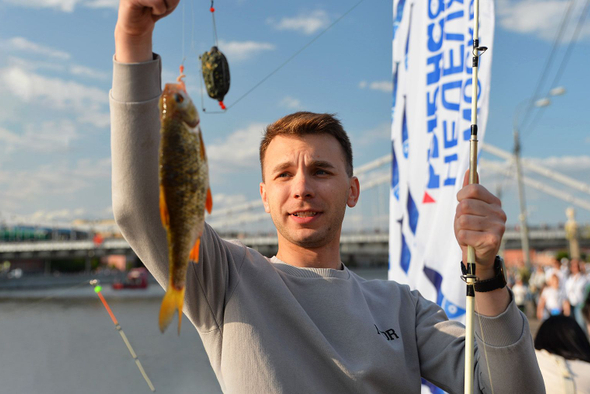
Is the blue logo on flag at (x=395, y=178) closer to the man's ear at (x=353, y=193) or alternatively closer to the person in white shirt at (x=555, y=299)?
the man's ear at (x=353, y=193)

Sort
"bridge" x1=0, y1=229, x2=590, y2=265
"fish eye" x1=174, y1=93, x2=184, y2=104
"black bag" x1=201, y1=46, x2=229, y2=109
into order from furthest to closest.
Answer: "bridge" x1=0, y1=229, x2=590, y2=265 → "black bag" x1=201, y1=46, x2=229, y2=109 → "fish eye" x1=174, y1=93, x2=184, y2=104

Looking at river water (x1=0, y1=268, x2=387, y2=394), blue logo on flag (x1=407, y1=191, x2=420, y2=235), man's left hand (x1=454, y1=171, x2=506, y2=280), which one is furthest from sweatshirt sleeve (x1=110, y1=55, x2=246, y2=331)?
river water (x1=0, y1=268, x2=387, y2=394)

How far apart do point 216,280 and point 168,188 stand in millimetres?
725

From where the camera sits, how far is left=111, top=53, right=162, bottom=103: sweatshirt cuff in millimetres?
1274

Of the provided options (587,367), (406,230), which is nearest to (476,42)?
(587,367)

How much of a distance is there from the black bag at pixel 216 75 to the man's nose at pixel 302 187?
1.31ft

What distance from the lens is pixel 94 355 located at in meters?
21.8

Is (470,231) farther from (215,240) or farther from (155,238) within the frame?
(155,238)

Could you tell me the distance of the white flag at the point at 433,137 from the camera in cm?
390

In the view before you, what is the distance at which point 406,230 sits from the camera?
4461mm

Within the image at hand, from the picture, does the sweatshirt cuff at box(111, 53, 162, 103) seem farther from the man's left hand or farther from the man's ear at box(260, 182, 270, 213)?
the man's left hand

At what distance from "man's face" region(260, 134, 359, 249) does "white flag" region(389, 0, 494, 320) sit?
2.10 m

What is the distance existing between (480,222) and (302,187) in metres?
0.64

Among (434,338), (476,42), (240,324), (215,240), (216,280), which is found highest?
(476,42)
